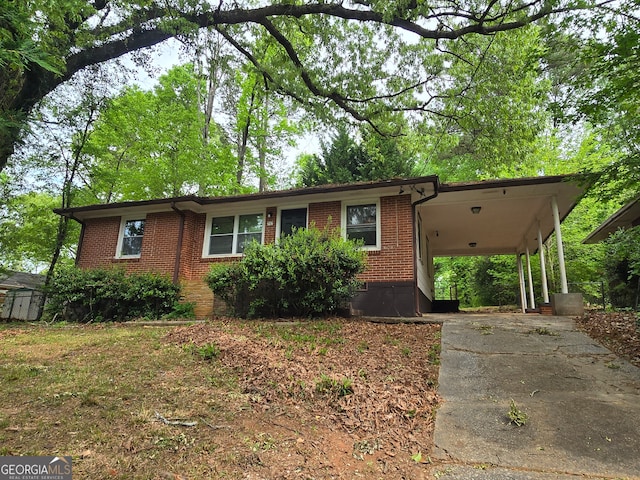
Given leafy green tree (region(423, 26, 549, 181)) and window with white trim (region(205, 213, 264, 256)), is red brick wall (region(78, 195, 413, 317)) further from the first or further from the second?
leafy green tree (region(423, 26, 549, 181))

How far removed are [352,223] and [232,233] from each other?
3.62 metres

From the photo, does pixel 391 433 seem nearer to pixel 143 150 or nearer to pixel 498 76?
pixel 498 76

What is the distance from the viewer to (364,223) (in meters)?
9.31

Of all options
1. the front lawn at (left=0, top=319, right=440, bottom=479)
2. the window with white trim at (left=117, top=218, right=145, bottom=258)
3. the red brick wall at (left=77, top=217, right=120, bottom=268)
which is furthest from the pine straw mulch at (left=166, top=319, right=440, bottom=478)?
the red brick wall at (left=77, top=217, right=120, bottom=268)

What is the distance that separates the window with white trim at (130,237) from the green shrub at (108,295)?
2069mm

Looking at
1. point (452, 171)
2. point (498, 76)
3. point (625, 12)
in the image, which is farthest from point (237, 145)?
point (625, 12)

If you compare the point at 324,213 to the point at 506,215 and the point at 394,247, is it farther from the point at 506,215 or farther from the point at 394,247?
the point at 506,215

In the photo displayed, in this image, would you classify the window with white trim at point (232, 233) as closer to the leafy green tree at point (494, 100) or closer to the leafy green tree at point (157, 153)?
the leafy green tree at point (494, 100)

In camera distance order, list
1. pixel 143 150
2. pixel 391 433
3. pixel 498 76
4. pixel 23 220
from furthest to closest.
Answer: pixel 143 150
pixel 23 220
pixel 498 76
pixel 391 433

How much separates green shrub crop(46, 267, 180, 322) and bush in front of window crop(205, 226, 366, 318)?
86.7 inches

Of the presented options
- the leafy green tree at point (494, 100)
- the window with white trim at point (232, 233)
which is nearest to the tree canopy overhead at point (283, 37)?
the leafy green tree at point (494, 100)

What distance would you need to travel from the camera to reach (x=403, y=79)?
970cm

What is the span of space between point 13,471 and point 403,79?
407 inches

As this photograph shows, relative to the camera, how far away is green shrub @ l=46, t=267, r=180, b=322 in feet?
28.7
